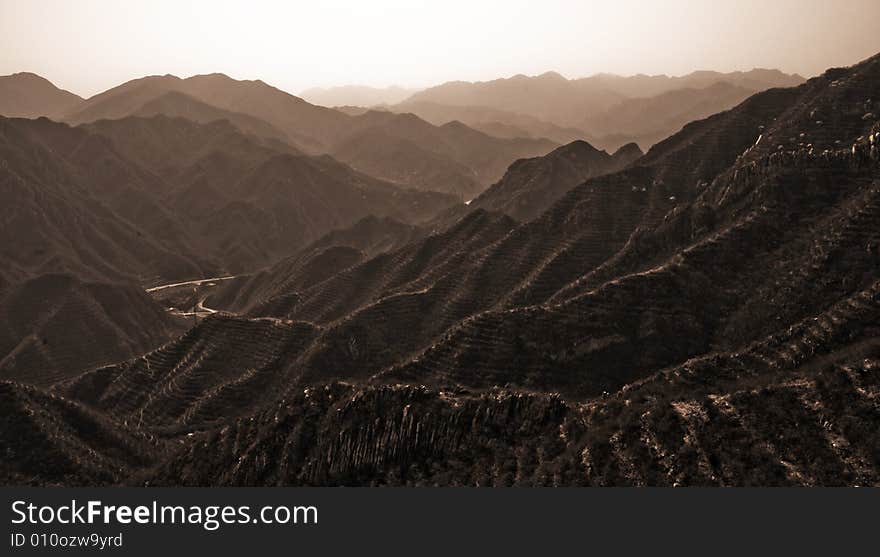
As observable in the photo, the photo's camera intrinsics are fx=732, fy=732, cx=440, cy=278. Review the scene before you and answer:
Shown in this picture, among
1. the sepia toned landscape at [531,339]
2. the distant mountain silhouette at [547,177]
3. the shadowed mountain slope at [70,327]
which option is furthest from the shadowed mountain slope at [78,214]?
the distant mountain silhouette at [547,177]

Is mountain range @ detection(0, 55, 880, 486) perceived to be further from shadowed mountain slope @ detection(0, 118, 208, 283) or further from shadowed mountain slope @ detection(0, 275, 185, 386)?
shadowed mountain slope @ detection(0, 118, 208, 283)

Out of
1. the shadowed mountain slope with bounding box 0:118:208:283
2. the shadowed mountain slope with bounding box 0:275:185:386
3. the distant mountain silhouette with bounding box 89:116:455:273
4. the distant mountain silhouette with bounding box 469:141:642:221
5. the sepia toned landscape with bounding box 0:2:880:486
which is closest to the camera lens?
the sepia toned landscape with bounding box 0:2:880:486

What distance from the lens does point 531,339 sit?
4328 centimetres

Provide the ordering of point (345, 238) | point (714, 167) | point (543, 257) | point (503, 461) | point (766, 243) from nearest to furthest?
point (503, 461) < point (766, 243) < point (543, 257) < point (714, 167) < point (345, 238)

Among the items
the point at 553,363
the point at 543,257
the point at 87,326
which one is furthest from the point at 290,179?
the point at 553,363

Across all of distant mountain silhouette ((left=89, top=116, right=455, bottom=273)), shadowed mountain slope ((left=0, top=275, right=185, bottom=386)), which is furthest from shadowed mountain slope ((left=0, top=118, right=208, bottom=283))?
shadowed mountain slope ((left=0, top=275, right=185, bottom=386))

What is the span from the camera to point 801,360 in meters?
32.2

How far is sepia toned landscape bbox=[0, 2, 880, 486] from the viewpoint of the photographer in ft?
80.7

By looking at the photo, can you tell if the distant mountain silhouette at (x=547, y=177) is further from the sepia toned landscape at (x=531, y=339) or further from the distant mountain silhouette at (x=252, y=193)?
the distant mountain silhouette at (x=252, y=193)

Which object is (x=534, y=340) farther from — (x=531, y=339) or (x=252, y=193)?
(x=252, y=193)

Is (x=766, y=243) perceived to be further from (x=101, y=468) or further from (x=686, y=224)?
(x=101, y=468)

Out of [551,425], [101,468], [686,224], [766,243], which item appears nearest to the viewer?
[551,425]

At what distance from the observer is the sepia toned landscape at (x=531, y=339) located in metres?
24.6

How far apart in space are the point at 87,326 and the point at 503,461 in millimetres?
68624
